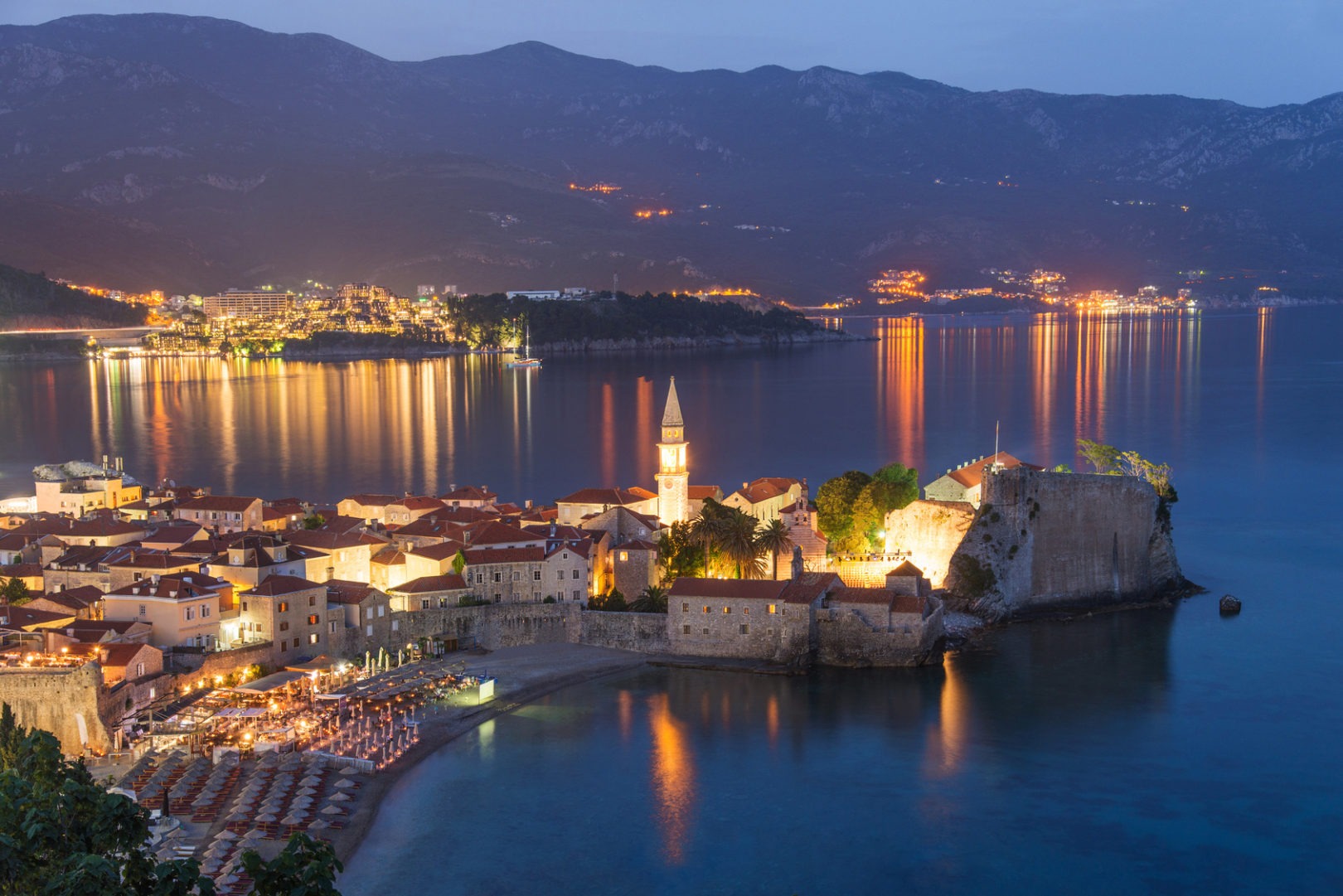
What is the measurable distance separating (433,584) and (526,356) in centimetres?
10059

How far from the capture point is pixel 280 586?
70.3 ft

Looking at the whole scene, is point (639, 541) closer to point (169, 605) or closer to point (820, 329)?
point (169, 605)

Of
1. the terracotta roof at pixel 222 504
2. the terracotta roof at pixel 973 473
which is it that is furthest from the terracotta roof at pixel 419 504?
the terracotta roof at pixel 973 473

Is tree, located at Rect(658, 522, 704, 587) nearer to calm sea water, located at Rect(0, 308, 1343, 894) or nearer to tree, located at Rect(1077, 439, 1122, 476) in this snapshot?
calm sea water, located at Rect(0, 308, 1343, 894)

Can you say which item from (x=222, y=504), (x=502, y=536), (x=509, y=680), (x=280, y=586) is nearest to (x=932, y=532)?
(x=502, y=536)

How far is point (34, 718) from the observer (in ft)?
57.1

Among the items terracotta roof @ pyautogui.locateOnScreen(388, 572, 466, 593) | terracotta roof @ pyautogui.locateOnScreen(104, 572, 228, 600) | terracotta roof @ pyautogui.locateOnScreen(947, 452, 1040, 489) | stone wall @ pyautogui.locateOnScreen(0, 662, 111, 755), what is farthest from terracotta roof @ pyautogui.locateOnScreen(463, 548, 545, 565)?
terracotta roof @ pyautogui.locateOnScreen(947, 452, 1040, 489)

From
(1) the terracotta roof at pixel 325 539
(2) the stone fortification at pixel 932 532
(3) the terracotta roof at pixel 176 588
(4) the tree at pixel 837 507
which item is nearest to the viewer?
(3) the terracotta roof at pixel 176 588

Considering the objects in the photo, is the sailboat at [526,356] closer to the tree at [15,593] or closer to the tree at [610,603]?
the tree at [610,603]

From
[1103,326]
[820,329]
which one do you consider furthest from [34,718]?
[1103,326]

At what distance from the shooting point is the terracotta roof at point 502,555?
24.1 meters

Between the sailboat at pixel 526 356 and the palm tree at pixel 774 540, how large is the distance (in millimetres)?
87179

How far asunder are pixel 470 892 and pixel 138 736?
5761 mm

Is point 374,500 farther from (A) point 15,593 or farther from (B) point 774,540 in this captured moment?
(B) point 774,540
